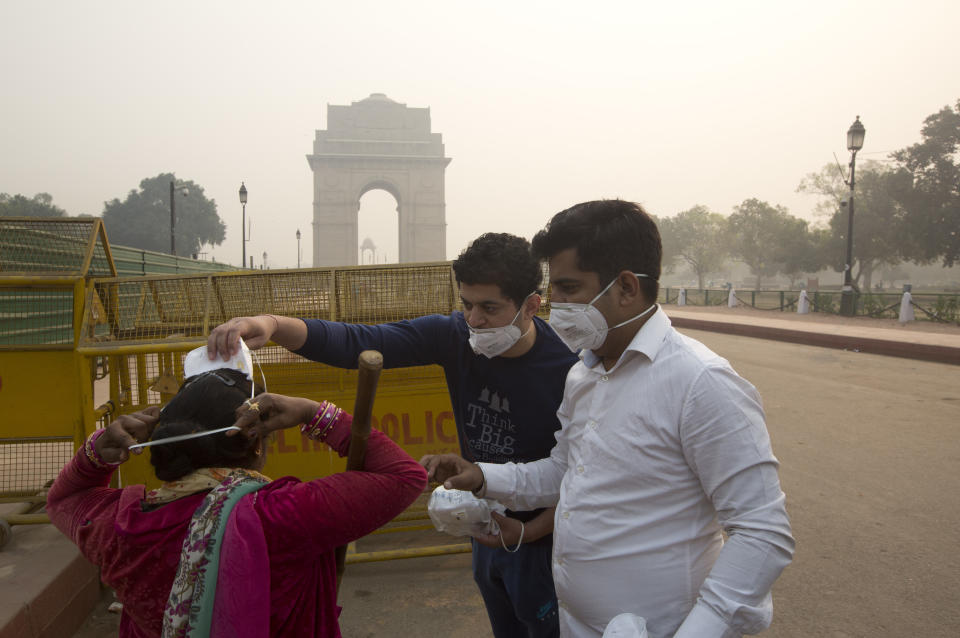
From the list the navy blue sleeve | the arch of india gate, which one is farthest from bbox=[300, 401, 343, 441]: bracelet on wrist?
the arch of india gate

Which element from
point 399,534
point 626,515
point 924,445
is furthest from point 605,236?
point 924,445

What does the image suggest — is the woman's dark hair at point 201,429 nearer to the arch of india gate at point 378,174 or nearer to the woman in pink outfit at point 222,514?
the woman in pink outfit at point 222,514

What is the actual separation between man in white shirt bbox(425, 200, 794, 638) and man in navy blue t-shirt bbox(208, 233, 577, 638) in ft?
1.17

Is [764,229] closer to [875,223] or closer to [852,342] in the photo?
[875,223]

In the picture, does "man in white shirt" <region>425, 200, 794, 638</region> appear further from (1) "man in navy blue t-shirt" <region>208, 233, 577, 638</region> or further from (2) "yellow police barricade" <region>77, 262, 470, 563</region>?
(2) "yellow police barricade" <region>77, 262, 470, 563</region>

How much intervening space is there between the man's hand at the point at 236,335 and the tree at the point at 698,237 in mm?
64249

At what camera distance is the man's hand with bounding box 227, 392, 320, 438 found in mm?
1348

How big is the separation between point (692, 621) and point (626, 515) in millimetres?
→ 254

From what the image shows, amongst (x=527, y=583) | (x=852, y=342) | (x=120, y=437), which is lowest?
(x=852, y=342)

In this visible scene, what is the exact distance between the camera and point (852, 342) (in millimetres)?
13445

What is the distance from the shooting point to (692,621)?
1189 millimetres

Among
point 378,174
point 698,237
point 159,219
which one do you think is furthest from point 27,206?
point 698,237

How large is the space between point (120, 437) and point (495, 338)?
1126 mm

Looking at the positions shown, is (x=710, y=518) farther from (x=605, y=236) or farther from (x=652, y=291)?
(x=605, y=236)
